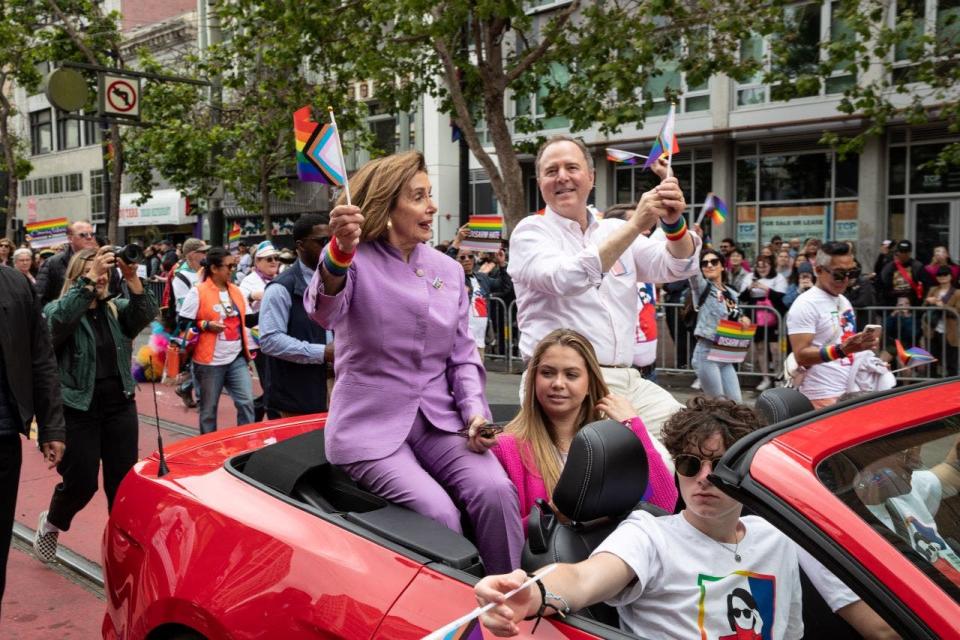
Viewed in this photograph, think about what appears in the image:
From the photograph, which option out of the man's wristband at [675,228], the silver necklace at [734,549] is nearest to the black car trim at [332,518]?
the silver necklace at [734,549]

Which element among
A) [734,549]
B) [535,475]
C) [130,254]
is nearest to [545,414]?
[535,475]

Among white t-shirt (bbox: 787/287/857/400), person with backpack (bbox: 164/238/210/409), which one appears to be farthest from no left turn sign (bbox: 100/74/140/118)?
white t-shirt (bbox: 787/287/857/400)

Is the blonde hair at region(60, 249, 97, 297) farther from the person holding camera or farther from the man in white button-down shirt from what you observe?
the man in white button-down shirt

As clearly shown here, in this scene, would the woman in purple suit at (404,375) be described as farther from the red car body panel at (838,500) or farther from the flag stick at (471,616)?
the red car body panel at (838,500)

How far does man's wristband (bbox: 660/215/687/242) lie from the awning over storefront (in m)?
34.7

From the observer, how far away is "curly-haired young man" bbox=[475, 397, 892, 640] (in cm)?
212

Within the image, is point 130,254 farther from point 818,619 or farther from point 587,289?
point 818,619

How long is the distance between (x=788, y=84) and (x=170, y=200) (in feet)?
97.9

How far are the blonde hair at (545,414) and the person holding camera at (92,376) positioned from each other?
8.46ft

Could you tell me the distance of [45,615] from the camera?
445 centimetres

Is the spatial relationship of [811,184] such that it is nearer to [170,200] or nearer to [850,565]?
[850,565]

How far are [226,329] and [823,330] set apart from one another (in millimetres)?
4442

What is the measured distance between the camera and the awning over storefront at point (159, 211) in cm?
3666

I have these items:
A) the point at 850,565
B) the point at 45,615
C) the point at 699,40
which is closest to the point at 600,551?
the point at 850,565
